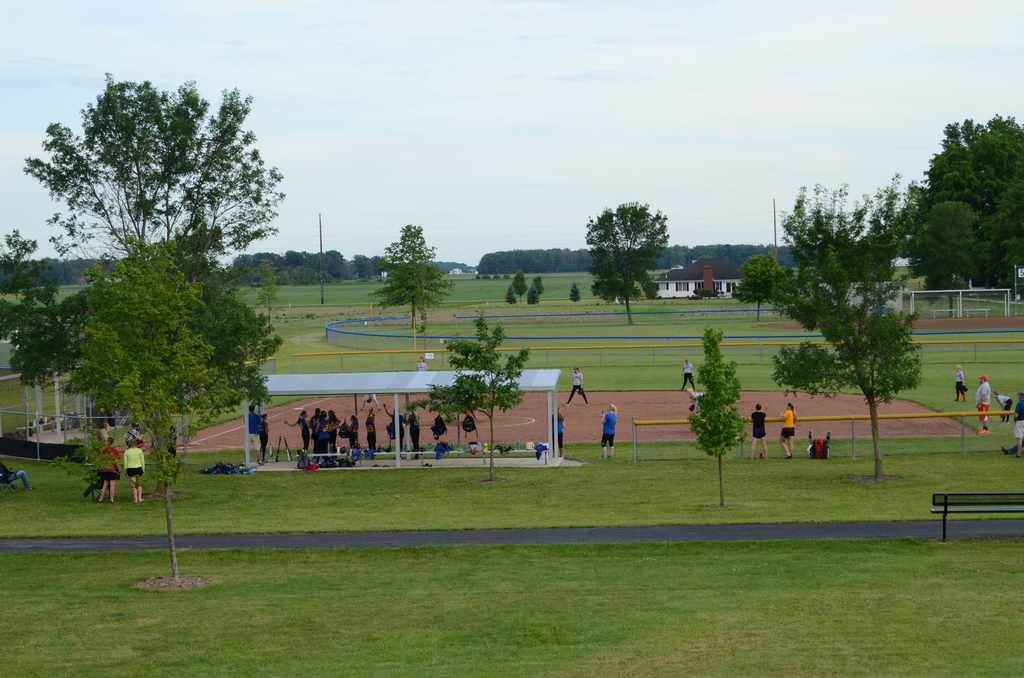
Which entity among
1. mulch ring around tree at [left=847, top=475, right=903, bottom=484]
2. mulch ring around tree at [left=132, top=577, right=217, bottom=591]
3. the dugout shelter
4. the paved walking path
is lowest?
mulch ring around tree at [left=847, top=475, right=903, bottom=484]

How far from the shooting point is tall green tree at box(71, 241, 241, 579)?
544 inches

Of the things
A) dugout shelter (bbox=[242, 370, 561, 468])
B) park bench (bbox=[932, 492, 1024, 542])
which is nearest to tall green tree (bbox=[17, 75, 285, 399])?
dugout shelter (bbox=[242, 370, 561, 468])

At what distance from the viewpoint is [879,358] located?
21891 mm

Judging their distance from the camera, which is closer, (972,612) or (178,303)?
(972,612)

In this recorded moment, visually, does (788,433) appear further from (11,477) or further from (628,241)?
(628,241)

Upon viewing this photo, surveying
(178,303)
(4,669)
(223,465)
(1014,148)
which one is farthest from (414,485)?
(1014,148)

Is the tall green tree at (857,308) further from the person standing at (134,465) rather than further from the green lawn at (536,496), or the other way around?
the person standing at (134,465)

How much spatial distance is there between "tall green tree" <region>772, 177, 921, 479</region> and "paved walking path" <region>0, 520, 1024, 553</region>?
18.2 feet

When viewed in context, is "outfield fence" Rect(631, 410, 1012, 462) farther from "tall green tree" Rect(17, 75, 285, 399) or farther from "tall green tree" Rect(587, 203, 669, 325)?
"tall green tree" Rect(587, 203, 669, 325)

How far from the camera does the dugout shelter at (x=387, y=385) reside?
26.3 m

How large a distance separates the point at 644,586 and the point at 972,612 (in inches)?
164

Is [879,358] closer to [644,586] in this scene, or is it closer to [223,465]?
[644,586]

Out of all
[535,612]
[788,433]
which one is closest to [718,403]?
[788,433]

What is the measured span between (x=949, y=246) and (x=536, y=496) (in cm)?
7484
